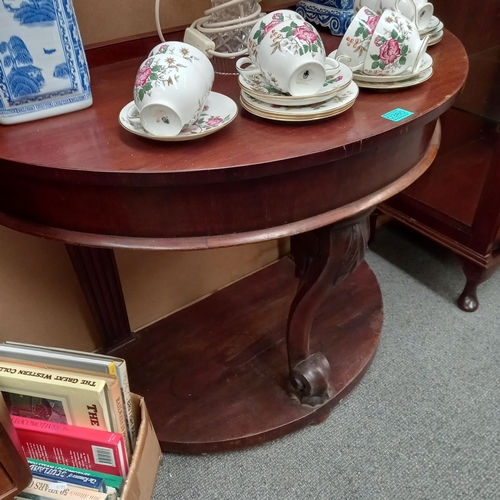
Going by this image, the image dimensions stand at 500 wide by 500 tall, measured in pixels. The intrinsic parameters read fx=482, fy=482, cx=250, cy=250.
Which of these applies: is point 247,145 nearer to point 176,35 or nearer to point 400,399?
point 176,35

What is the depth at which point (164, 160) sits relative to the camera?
512mm

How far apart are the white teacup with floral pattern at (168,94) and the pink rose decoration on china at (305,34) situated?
120mm

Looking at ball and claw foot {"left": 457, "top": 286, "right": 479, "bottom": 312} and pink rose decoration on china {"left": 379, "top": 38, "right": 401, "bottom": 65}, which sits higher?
pink rose decoration on china {"left": 379, "top": 38, "right": 401, "bottom": 65}

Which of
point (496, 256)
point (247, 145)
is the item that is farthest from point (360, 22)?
point (496, 256)

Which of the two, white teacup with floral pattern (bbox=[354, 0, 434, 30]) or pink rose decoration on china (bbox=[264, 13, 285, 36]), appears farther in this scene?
white teacup with floral pattern (bbox=[354, 0, 434, 30])

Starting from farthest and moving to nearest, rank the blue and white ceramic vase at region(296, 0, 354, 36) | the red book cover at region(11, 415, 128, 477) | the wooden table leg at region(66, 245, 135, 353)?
the wooden table leg at region(66, 245, 135, 353)
the blue and white ceramic vase at region(296, 0, 354, 36)
the red book cover at region(11, 415, 128, 477)

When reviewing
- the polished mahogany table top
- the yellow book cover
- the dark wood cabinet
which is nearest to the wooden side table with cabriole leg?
the polished mahogany table top

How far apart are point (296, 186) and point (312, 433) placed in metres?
0.60

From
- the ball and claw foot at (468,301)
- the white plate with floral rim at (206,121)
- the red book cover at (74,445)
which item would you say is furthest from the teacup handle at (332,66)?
the ball and claw foot at (468,301)

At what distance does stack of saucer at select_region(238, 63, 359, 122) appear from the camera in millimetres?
563

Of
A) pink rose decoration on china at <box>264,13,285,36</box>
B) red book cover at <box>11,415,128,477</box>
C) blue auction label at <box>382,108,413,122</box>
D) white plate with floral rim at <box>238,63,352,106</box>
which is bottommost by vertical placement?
red book cover at <box>11,415,128,477</box>

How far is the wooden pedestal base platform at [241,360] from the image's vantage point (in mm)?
908

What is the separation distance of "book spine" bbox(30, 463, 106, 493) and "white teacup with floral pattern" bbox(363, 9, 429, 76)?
701 millimetres

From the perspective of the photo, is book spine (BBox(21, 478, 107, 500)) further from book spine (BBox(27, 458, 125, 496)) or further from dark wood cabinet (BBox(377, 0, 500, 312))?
dark wood cabinet (BBox(377, 0, 500, 312))
